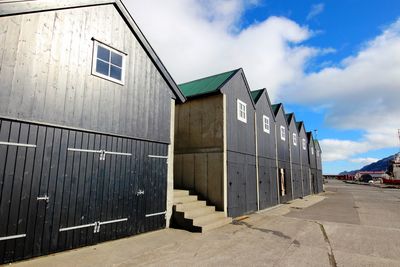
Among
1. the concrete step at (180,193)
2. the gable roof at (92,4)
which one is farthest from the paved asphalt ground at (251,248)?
the gable roof at (92,4)

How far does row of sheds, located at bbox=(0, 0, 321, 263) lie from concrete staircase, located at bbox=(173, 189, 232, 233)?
423 mm

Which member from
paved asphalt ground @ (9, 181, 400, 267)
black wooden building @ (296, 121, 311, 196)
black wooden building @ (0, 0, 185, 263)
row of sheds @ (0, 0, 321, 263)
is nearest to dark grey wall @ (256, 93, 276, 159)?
row of sheds @ (0, 0, 321, 263)

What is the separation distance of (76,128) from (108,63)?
2.30 m

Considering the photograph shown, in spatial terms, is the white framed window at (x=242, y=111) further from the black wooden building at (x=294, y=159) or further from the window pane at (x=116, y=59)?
the black wooden building at (x=294, y=159)

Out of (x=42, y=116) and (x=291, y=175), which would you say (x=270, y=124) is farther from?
(x=42, y=116)

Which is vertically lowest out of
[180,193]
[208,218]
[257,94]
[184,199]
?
[208,218]

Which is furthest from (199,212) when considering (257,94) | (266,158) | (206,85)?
(257,94)

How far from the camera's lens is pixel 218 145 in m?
11.2

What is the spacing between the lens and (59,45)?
20.8 ft

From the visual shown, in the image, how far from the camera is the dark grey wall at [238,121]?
465 inches

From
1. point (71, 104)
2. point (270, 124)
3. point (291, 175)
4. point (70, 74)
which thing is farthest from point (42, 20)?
point (291, 175)

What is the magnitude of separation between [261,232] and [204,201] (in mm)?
3008

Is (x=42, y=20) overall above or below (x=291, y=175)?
above

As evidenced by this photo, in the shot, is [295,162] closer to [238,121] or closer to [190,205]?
[238,121]
